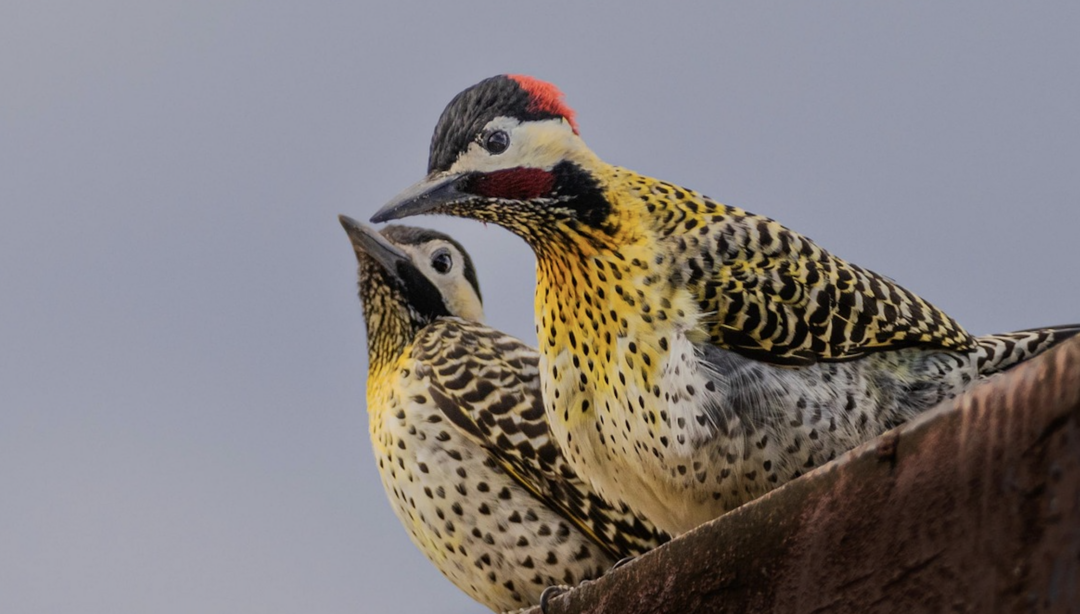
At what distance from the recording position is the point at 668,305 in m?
2.32

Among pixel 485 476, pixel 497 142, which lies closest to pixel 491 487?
pixel 485 476

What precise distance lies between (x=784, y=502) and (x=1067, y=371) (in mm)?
427

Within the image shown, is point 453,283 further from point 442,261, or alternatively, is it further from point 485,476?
point 485,476

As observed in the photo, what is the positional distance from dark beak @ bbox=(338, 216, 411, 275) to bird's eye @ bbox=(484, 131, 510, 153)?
1.30 metres

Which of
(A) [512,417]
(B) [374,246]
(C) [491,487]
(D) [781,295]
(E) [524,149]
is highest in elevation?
(E) [524,149]

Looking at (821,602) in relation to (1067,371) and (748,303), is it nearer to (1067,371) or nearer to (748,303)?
(1067,371)

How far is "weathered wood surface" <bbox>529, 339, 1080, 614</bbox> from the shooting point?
130 cm

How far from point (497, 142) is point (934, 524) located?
123 cm

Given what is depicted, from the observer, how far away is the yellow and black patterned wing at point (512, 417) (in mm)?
2945

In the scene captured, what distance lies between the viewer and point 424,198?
7.65 ft

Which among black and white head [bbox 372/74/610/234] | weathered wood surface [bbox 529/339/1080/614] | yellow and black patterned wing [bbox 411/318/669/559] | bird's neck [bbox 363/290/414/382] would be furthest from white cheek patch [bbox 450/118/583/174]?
bird's neck [bbox 363/290/414/382]

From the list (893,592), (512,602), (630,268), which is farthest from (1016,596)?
(512,602)

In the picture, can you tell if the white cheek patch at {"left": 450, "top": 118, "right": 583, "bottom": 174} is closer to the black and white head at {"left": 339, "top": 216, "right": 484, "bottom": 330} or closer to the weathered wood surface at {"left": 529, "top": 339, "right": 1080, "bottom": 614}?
the weathered wood surface at {"left": 529, "top": 339, "right": 1080, "bottom": 614}

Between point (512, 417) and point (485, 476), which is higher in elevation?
point (512, 417)
